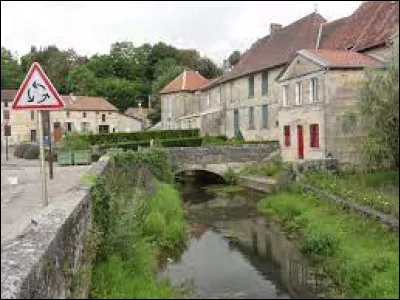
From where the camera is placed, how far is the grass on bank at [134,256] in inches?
329

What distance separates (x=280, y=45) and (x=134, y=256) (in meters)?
29.5

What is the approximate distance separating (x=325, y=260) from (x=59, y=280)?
699 cm

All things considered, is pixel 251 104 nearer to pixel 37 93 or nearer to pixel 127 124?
pixel 127 124

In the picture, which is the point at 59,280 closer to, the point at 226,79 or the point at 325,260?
the point at 325,260

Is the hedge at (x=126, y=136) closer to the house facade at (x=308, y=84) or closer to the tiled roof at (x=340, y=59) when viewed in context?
the house facade at (x=308, y=84)

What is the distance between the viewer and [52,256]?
644 centimetres

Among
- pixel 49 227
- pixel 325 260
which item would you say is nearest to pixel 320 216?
pixel 325 260

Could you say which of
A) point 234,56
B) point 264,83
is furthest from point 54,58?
point 234,56

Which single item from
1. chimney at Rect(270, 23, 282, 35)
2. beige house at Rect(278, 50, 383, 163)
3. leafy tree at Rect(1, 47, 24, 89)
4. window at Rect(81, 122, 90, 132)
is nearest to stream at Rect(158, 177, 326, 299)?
beige house at Rect(278, 50, 383, 163)

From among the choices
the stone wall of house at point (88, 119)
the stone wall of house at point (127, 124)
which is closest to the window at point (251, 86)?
the stone wall of house at point (88, 119)

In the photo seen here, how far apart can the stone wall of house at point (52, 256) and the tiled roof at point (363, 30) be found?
19274 mm

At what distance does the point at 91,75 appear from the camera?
68875 mm

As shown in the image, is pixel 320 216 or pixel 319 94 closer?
pixel 320 216

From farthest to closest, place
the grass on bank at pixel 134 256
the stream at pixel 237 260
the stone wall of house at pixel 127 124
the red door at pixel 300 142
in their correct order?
the stone wall of house at pixel 127 124
the red door at pixel 300 142
the stream at pixel 237 260
the grass on bank at pixel 134 256
